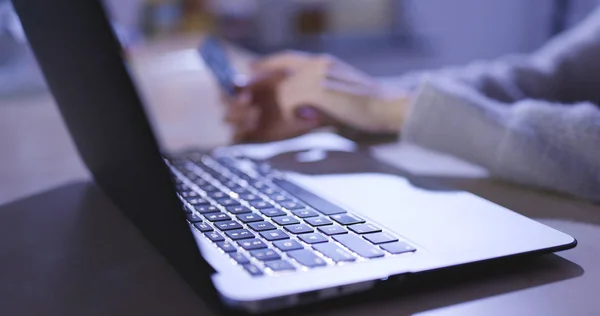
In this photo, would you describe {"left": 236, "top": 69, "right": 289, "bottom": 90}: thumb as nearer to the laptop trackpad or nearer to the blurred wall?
the laptop trackpad

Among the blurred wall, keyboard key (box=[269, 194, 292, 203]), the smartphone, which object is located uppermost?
the smartphone

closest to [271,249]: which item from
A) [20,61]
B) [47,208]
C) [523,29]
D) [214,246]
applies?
[214,246]

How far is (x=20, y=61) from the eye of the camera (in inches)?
50.7

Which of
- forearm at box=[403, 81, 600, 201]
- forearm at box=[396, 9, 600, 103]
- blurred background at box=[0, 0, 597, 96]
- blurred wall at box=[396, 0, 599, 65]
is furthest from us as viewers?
blurred background at box=[0, 0, 597, 96]

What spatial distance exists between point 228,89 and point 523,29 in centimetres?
162

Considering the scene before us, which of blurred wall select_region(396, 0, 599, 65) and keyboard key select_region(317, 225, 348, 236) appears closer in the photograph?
keyboard key select_region(317, 225, 348, 236)

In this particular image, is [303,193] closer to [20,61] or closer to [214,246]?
[214,246]

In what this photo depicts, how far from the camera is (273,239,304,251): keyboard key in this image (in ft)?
1.15

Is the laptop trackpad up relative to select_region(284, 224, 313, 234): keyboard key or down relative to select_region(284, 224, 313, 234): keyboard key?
down

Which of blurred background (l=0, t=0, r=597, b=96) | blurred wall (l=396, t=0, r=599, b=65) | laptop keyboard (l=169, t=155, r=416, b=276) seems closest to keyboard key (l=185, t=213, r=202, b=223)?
laptop keyboard (l=169, t=155, r=416, b=276)

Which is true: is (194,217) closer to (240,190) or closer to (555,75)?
(240,190)

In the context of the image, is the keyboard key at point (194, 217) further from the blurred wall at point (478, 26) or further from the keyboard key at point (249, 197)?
the blurred wall at point (478, 26)

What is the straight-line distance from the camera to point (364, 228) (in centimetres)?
39

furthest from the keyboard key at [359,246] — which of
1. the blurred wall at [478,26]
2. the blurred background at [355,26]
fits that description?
the blurred background at [355,26]
